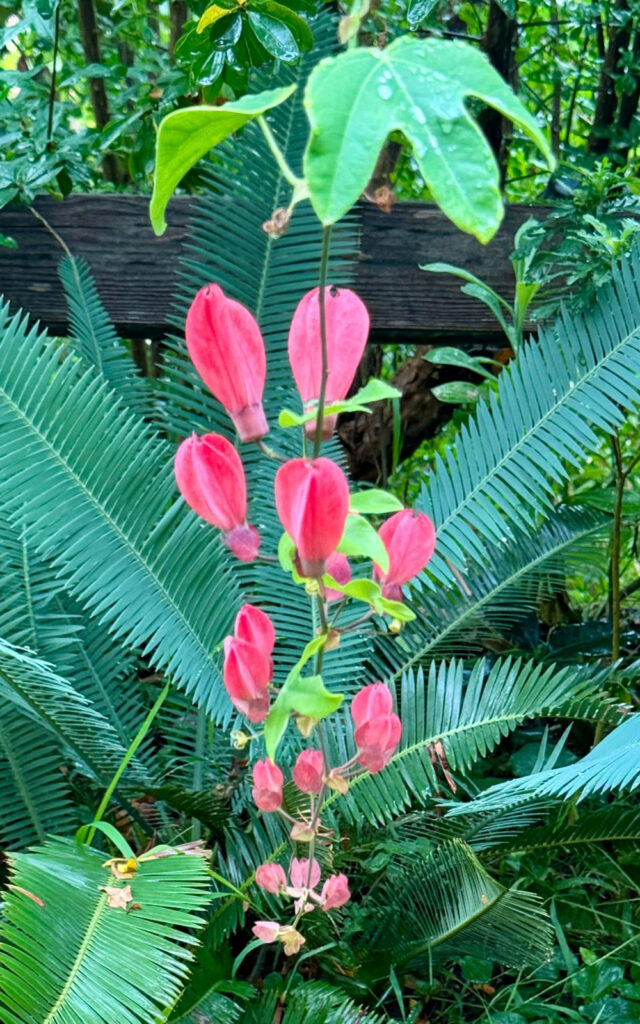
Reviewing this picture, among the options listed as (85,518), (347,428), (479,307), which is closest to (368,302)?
(479,307)

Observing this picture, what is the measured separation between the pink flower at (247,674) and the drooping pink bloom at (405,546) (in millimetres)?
105

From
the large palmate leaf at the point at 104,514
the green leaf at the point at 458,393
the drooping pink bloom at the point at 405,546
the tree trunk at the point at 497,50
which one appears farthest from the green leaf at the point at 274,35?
the tree trunk at the point at 497,50

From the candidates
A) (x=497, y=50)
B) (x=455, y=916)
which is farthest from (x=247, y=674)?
(x=497, y=50)

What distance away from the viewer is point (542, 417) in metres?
1.34

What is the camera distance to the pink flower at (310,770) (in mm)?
732

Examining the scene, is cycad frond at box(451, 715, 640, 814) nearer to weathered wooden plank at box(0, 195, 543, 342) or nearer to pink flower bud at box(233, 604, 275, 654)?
pink flower bud at box(233, 604, 275, 654)

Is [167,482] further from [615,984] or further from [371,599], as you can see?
[615,984]

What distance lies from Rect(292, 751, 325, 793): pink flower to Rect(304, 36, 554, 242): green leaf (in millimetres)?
474

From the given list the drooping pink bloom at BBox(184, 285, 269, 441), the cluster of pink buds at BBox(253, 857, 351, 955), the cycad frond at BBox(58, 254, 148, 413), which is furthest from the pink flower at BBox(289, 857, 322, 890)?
the cycad frond at BBox(58, 254, 148, 413)

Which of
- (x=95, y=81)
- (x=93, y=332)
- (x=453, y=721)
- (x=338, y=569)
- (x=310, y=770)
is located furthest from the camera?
(x=95, y=81)

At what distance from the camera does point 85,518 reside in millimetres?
1227

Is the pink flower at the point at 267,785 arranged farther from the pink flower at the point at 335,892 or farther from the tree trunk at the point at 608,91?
the tree trunk at the point at 608,91

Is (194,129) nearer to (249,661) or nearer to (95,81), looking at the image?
(249,661)

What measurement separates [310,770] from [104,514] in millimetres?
604
